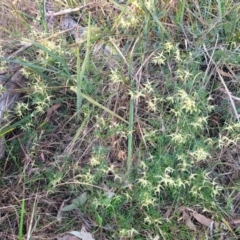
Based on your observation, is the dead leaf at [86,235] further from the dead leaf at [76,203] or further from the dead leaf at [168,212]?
the dead leaf at [168,212]

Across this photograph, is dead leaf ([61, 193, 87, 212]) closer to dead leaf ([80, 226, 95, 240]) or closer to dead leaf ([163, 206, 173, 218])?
dead leaf ([80, 226, 95, 240])

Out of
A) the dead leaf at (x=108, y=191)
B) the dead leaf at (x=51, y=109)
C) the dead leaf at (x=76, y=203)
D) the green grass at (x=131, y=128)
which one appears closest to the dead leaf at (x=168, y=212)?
the green grass at (x=131, y=128)

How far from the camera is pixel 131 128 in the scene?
6.52ft

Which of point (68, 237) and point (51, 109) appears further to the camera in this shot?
point (51, 109)

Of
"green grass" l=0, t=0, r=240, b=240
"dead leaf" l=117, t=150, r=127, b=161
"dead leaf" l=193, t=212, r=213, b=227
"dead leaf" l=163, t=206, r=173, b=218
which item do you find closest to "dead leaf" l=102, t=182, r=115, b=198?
"green grass" l=0, t=0, r=240, b=240

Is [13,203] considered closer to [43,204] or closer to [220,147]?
[43,204]

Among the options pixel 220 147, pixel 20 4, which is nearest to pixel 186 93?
pixel 220 147

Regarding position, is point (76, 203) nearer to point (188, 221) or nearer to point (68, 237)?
point (68, 237)

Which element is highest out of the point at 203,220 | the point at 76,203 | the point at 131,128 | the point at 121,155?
the point at 131,128

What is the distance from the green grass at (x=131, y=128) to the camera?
76.5 inches

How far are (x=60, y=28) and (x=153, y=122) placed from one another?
2.40ft

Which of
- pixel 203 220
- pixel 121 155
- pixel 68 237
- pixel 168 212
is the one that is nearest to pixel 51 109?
pixel 121 155

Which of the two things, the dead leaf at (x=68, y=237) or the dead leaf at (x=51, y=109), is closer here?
the dead leaf at (x=68, y=237)

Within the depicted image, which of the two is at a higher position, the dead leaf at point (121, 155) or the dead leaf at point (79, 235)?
the dead leaf at point (121, 155)
